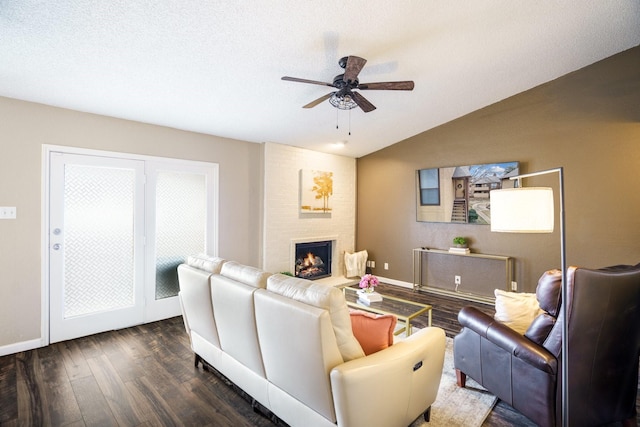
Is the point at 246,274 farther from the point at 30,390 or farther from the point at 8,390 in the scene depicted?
the point at 8,390

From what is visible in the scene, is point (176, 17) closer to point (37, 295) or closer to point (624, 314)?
point (37, 295)

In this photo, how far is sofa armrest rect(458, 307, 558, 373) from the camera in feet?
5.48

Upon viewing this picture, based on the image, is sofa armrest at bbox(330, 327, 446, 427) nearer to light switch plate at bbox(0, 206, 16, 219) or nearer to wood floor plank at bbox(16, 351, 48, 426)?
wood floor plank at bbox(16, 351, 48, 426)

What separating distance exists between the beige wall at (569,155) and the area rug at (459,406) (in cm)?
268

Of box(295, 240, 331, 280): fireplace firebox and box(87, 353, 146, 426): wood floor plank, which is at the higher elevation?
box(295, 240, 331, 280): fireplace firebox

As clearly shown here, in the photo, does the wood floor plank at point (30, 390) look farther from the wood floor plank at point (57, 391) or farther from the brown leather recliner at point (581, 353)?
the brown leather recliner at point (581, 353)

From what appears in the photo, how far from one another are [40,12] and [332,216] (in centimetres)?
461

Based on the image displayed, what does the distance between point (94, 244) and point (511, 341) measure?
397cm

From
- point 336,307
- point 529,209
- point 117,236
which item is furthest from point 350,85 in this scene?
point 117,236

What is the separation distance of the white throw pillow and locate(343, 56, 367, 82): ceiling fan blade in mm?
2099

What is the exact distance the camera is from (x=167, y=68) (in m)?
2.71

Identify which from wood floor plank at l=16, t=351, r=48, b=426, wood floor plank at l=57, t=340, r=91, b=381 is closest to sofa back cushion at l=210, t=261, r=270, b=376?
wood floor plank at l=16, t=351, r=48, b=426

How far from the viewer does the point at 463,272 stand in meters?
4.84

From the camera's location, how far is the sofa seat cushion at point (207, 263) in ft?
7.52
